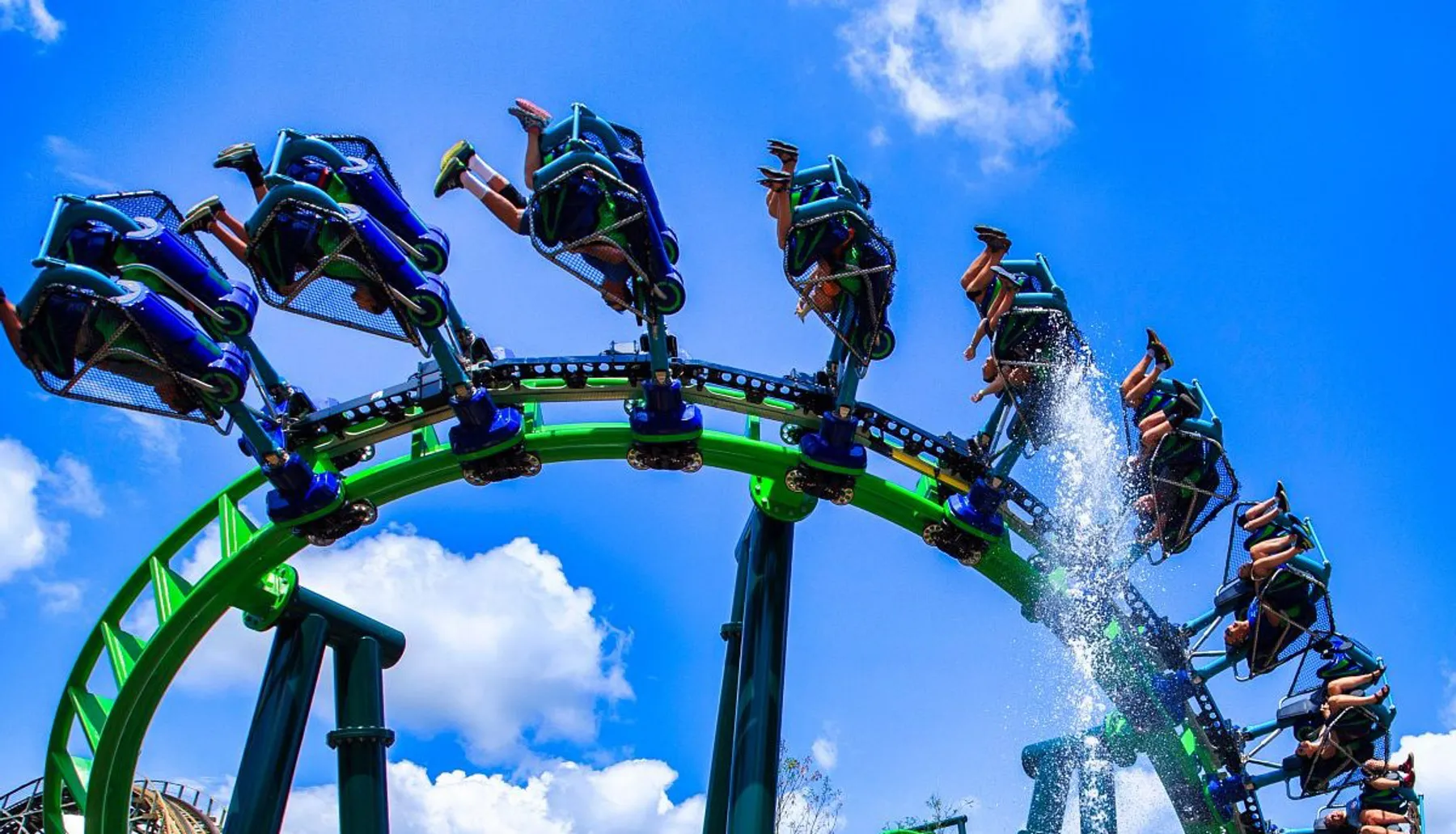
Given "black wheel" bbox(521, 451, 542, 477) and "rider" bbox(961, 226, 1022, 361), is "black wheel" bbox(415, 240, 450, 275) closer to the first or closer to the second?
"black wheel" bbox(521, 451, 542, 477)

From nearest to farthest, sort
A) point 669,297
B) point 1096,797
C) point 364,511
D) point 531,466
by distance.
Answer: point 669,297
point 531,466
point 364,511
point 1096,797

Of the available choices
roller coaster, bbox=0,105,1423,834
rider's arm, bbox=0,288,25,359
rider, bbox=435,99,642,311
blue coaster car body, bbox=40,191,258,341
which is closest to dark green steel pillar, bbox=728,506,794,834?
roller coaster, bbox=0,105,1423,834

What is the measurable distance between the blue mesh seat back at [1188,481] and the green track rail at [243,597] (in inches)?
47.2

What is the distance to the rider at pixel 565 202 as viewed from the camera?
387 inches

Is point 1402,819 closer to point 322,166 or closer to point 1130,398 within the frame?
point 1130,398

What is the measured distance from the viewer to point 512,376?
1114 centimetres

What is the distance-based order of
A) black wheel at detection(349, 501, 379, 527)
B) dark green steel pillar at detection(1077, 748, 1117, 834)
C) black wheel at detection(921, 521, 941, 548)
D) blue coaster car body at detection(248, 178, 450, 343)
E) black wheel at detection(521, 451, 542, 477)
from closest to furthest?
blue coaster car body at detection(248, 178, 450, 343) < black wheel at detection(521, 451, 542, 477) < black wheel at detection(349, 501, 379, 527) < black wheel at detection(921, 521, 941, 548) < dark green steel pillar at detection(1077, 748, 1117, 834)

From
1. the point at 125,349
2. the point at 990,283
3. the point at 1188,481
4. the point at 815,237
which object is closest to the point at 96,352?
the point at 125,349

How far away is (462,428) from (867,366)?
3.35 m

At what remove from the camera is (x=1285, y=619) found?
12727 millimetres

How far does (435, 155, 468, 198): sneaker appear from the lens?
10.8 metres

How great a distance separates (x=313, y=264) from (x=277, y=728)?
14.4 feet

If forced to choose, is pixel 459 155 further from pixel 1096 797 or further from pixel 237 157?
pixel 1096 797

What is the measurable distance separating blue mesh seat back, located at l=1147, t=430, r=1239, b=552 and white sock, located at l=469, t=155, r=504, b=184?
6244 millimetres
